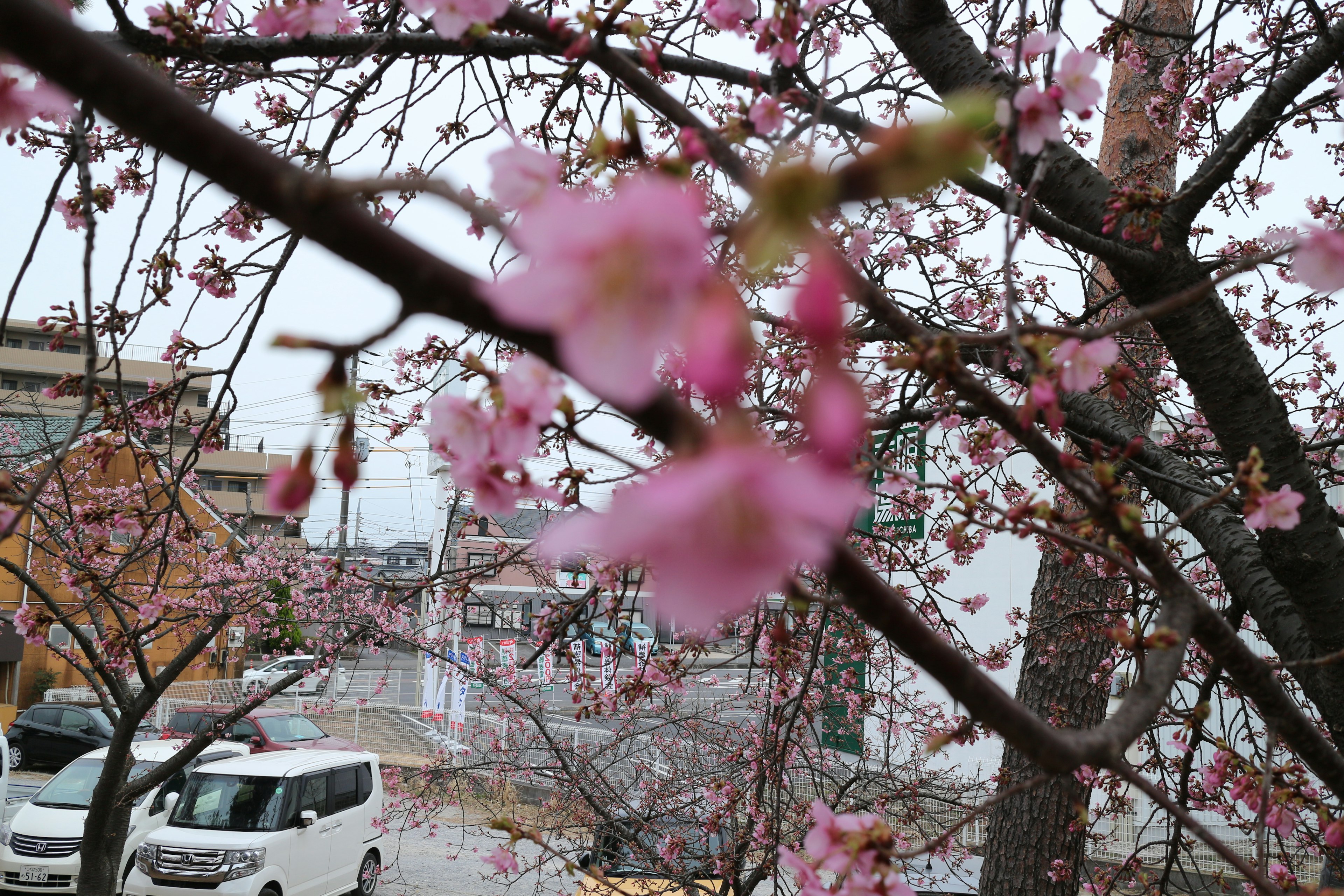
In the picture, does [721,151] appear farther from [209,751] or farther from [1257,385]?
[209,751]

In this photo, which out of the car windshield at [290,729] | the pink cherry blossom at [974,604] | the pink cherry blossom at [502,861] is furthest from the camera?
the car windshield at [290,729]

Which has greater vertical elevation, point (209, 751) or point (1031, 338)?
point (1031, 338)

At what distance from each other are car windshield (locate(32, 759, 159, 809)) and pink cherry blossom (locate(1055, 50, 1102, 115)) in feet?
32.4

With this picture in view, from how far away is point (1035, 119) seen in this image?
1.27 metres

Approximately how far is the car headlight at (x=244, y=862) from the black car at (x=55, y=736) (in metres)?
7.07

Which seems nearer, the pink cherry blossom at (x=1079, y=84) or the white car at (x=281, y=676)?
the pink cherry blossom at (x=1079, y=84)

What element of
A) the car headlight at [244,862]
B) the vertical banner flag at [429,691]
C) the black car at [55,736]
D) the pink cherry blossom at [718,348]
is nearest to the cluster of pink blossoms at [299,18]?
the pink cherry blossom at [718,348]

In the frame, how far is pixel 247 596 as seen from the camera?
4.24 meters

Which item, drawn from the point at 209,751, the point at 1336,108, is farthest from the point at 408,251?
the point at 209,751

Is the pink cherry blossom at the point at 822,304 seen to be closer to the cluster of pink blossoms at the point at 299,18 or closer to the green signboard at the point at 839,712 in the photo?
the cluster of pink blossoms at the point at 299,18

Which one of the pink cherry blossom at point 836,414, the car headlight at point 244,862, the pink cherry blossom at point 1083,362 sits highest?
the pink cherry blossom at point 1083,362

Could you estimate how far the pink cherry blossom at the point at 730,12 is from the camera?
55.6 inches

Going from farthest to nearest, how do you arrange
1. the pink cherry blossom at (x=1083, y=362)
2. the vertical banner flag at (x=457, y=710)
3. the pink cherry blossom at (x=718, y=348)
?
the vertical banner flag at (x=457, y=710) < the pink cherry blossom at (x=1083, y=362) < the pink cherry blossom at (x=718, y=348)

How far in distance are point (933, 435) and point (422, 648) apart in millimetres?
4081
